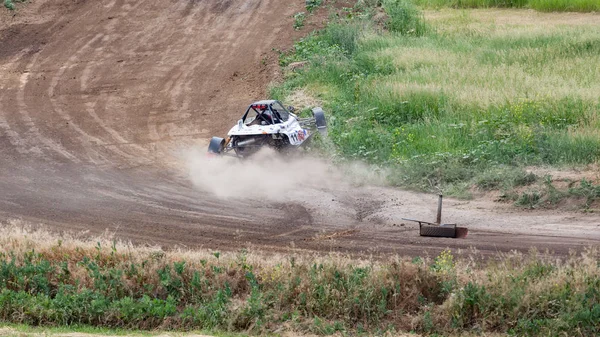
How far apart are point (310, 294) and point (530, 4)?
33.1 metres

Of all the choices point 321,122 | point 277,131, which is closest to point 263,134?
point 277,131

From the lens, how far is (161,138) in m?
25.9

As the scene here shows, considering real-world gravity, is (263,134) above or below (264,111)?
below

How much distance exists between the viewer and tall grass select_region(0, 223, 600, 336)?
12438 millimetres

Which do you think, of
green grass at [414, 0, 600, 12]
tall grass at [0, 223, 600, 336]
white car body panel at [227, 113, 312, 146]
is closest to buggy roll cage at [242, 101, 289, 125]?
white car body panel at [227, 113, 312, 146]

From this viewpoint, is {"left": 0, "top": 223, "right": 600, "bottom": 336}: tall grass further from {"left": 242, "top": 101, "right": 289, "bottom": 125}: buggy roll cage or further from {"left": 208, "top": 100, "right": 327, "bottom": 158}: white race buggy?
{"left": 242, "top": 101, "right": 289, "bottom": 125}: buggy roll cage

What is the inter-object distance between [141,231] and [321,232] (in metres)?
3.69

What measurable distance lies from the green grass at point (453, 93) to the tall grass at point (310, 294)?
22.2 feet

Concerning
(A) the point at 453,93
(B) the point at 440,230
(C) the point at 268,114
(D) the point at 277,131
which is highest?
(C) the point at 268,114

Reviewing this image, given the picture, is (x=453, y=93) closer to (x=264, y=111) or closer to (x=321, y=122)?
(x=321, y=122)

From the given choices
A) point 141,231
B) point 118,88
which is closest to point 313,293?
point 141,231

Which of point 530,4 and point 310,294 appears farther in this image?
point 530,4

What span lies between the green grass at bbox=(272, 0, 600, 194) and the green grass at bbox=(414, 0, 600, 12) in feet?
20.1

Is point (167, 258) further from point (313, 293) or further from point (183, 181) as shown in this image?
point (183, 181)
